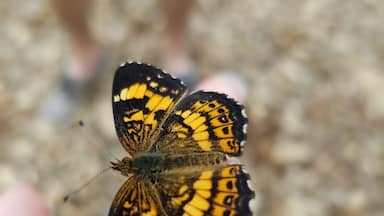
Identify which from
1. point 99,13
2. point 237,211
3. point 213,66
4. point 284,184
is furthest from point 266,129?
point 237,211

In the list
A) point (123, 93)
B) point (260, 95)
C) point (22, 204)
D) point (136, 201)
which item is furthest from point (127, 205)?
point (260, 95)

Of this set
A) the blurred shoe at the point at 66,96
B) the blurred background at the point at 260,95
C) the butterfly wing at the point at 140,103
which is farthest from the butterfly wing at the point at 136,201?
the blurred shoe at the point at 66,96

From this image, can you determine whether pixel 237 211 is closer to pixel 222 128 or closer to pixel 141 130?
pixel 222 128

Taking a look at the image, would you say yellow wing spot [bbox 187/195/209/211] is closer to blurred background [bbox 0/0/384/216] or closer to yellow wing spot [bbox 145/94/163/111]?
yellow wing spot [bbox 145/94/163/111]

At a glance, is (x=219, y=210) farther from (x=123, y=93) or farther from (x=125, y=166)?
(x=123, y=93)

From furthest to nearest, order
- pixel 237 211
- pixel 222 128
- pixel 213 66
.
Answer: pixel 213 66, pixel 222 128, pixel 237 211

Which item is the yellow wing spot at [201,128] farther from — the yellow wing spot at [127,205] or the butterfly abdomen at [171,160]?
the yellow wing spot at [127,205]
